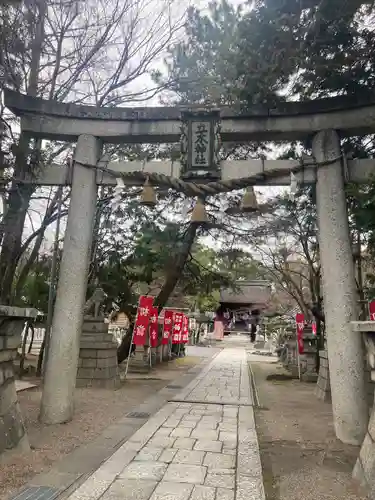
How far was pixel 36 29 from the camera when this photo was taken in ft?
28.4

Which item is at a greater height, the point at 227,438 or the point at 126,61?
the point at 126,61

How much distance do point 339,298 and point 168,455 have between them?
10.7ft

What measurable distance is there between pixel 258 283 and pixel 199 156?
128ft

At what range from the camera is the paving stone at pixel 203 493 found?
367 cm

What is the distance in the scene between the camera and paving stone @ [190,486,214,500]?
12.0 feet

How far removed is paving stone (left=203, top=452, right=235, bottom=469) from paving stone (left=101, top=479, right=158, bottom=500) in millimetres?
857

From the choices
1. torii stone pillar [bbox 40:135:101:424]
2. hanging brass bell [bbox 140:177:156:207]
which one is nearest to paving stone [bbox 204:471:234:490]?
torii stone pillar [bbox 40:135:101:424]

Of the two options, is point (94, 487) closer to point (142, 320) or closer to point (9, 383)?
point (9, 383)

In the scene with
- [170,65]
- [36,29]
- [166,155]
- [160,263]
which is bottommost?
Answer: [160,263]

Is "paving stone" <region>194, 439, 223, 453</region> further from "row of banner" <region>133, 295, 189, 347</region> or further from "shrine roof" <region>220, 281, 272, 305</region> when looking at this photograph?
"shrine roof" <region>220, 281, 272, 305</region>

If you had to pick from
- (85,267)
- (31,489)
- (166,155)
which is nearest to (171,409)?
(85,267)

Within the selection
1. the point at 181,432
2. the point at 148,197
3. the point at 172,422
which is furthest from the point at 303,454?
the point at 148,197

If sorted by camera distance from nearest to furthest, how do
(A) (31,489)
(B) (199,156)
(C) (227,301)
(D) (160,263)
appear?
(A) (31,489) < (B) (199,156) < (D) (160,263) < (C) (227,301)

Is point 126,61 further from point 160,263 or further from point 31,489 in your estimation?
point 31,489
